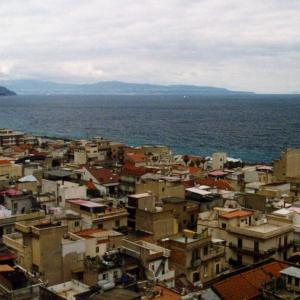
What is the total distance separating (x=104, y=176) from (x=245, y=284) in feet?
113

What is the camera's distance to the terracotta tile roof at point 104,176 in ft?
196

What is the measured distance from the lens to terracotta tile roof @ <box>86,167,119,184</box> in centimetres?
5981

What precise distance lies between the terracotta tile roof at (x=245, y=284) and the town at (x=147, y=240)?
0.06 meters

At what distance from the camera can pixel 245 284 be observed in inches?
1106

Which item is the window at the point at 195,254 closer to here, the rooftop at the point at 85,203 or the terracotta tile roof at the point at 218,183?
the rooftop at the point at 85,203

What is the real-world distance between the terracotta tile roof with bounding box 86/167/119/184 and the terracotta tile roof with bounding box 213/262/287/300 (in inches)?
1245

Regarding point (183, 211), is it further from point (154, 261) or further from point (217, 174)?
point (217, 174)

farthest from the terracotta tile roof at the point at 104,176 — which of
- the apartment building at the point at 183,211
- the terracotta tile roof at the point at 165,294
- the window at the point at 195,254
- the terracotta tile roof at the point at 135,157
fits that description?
the terracotta tile roof at the point at 165,294

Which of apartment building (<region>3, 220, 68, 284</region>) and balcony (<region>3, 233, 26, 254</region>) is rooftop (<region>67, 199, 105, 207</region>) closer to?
balcony (<region>3, 233, 26, 254</region>)

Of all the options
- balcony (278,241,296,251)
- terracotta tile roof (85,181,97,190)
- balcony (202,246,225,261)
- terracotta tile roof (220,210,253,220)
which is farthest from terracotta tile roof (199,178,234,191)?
balcony (202,246,225,261)

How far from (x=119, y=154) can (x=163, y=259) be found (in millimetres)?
55159

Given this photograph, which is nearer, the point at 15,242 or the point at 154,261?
the point at 154,261

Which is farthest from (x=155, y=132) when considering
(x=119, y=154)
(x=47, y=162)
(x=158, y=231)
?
(x=158, y=231)

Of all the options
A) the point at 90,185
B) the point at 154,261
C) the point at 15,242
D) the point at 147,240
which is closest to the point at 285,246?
the point at 147,240
